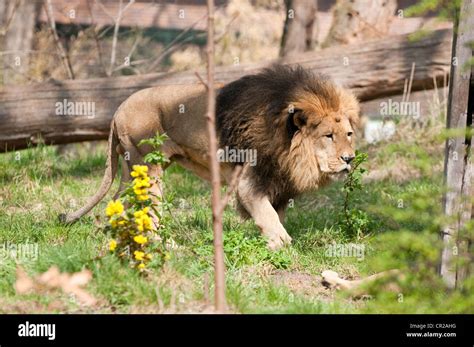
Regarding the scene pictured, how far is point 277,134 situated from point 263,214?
672 mm

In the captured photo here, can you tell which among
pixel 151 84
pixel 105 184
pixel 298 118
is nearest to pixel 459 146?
pixel 298 118

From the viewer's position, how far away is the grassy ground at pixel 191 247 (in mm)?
4742

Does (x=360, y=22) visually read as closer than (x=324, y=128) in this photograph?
No

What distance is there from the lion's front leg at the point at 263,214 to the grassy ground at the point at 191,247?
16cm

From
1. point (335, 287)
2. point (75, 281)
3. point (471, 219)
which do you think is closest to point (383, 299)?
point (471, 219)

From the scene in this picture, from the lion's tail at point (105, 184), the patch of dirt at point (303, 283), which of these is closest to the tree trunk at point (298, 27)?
the lion's tail at point (105, 184)

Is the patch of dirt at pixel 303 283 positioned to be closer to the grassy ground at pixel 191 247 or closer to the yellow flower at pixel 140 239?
the grassy ground at pixel 191 247

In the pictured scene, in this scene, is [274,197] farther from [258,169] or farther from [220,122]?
[220,122]

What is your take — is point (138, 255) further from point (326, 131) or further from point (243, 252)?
point (326, 131)

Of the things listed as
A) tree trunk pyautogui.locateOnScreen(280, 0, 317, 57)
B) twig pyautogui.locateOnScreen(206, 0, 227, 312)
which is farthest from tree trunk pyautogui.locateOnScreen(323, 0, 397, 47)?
twig pyautogui.locateOnScreen(206, 0, 227, 312)

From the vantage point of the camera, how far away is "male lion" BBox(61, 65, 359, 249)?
22.1ft

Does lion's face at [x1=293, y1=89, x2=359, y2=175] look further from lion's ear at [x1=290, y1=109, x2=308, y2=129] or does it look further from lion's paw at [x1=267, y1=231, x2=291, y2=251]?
lion's paw at [x1=267, y1=231, x2=291, y2=251]

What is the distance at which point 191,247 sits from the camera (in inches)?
245

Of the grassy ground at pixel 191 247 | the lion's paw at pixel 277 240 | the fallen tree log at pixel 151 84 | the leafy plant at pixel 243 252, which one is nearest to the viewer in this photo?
the grassy ground at pixel 191 247
